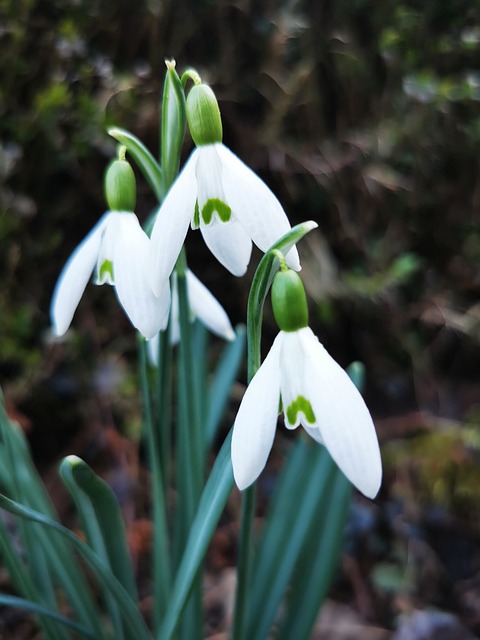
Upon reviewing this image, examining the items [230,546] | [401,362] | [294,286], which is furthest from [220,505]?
[401,362]

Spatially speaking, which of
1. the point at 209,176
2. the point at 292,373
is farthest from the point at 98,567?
the point at 209,176

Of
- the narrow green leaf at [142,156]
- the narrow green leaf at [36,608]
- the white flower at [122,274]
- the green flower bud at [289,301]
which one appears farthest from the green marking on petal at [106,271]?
the narrow green leaf at [36,608]

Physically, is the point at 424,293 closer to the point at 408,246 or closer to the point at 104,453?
the point at 408,246

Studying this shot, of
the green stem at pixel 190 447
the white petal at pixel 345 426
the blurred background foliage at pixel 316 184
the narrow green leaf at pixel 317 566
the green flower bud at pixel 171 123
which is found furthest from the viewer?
the blurred background foliage at pixel 316 184

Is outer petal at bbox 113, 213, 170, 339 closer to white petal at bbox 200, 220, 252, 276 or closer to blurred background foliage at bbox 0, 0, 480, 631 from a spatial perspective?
white petal at bbox 200, 220, 252, 276

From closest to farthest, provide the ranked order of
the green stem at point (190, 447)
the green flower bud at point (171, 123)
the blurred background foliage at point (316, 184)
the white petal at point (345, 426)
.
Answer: the white petal at point (345, 426) → the green flower bud at point (171, 123) → the green stem at point (190, 447) → the blurred background foliage at point (316, 184)

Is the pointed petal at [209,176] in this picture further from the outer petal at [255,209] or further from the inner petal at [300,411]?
the inner petal at [300,411]
